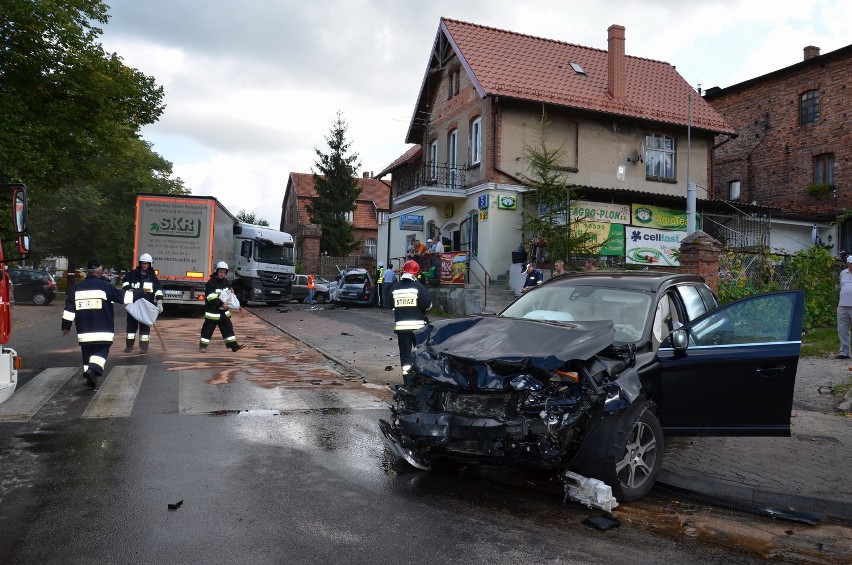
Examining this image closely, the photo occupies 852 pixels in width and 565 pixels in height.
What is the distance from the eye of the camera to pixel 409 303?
8.96 metres

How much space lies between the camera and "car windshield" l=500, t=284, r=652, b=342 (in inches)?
221

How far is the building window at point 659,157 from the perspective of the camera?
2586cm

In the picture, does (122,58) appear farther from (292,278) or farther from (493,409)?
(493,409)

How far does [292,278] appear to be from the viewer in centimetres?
3017

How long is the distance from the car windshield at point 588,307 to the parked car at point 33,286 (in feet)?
87.5

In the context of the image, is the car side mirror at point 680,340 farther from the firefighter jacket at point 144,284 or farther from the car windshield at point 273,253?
the car windshield at point 273,253

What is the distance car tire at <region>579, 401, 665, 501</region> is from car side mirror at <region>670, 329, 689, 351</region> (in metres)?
0.50

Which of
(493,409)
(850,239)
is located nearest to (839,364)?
(493,409)

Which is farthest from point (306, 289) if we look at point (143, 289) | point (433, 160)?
point (143, 289)

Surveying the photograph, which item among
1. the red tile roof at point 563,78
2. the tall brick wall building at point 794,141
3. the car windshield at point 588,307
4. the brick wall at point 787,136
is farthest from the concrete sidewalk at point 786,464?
the brick wall at point 787,136

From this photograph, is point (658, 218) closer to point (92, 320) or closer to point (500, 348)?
point (92, 320)

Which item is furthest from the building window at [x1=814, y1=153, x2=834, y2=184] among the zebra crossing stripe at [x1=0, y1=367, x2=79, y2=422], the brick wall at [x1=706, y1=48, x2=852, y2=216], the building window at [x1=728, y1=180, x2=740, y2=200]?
the zebra crossing stripe at [x1=0, y1=367, x2=79, y2=422]

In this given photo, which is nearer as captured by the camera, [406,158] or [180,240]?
[180,240]

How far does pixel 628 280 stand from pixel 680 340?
1066 millimetres
